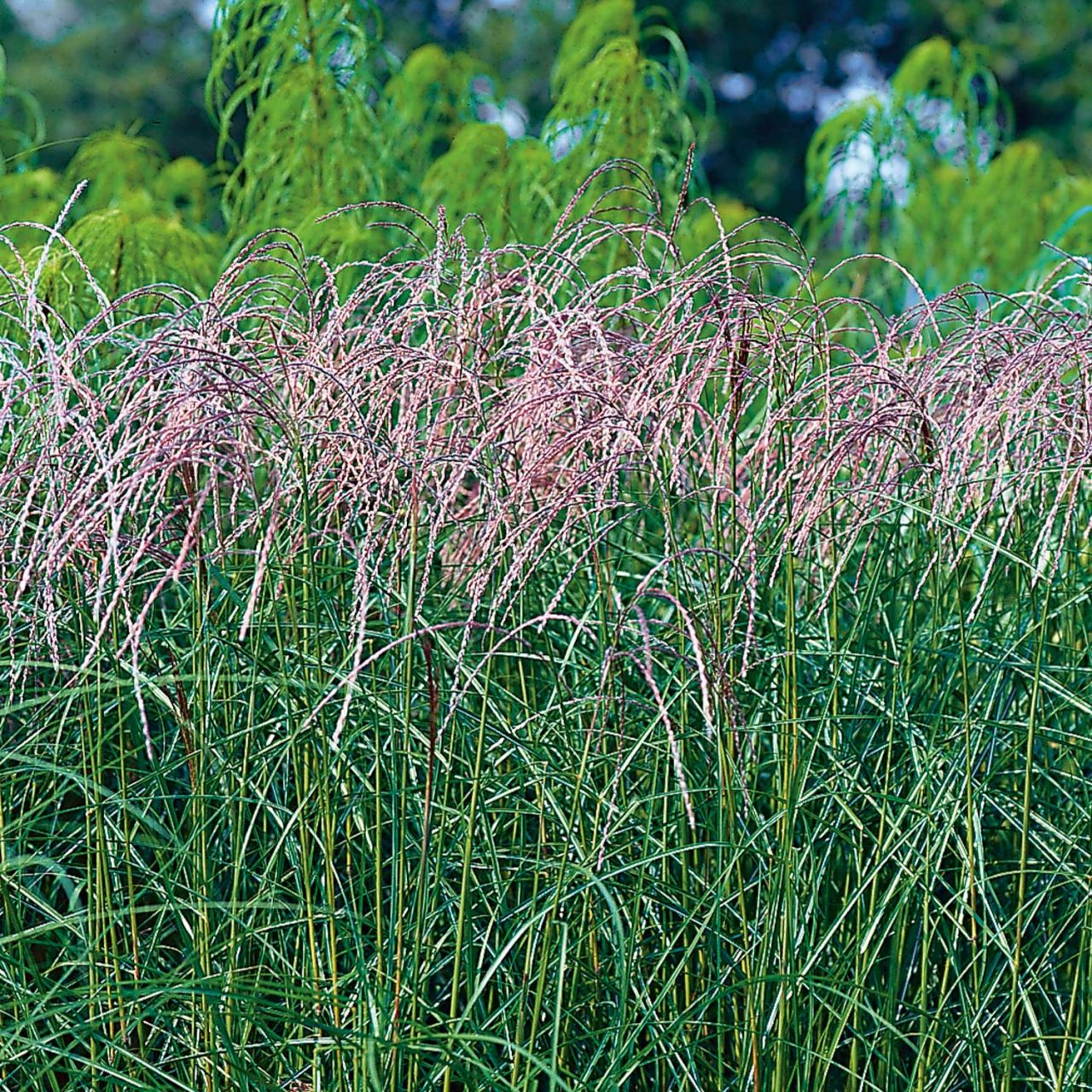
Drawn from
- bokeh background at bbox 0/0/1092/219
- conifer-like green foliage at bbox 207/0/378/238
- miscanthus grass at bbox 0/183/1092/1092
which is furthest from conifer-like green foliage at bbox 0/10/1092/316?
bokeh background at bbox 0/0/1092/219

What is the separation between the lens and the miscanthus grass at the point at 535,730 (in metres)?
1.57

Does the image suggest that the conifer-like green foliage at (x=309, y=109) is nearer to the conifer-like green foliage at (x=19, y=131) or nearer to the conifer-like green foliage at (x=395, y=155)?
the conifer-like green foliage at (x=395, y=155)

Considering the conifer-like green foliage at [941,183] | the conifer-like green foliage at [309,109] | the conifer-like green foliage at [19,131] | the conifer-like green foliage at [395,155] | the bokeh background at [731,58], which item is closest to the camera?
the conifer-like green foliage at [19,131]

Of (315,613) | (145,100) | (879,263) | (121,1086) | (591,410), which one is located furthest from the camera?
(145,100)

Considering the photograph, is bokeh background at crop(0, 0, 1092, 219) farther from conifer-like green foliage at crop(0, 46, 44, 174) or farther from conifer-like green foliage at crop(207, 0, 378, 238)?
conifer-like green foliage at crop(207, 0, 378, 238)

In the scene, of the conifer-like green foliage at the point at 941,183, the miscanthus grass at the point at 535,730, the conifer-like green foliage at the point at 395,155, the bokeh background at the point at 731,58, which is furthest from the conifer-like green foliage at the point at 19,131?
the bokeh background at the point at 731,58

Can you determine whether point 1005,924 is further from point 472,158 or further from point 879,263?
point 879,263

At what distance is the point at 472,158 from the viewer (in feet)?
12.8

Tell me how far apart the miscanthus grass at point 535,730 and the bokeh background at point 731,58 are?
17.8m

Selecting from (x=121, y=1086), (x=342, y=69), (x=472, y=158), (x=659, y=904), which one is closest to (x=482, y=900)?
(x=659, y=904)

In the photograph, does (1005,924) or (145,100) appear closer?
(1005,924)

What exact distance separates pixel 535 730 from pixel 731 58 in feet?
67.9

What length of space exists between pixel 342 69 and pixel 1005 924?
3.06 metres

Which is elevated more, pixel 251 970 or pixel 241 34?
pixel 241 34
